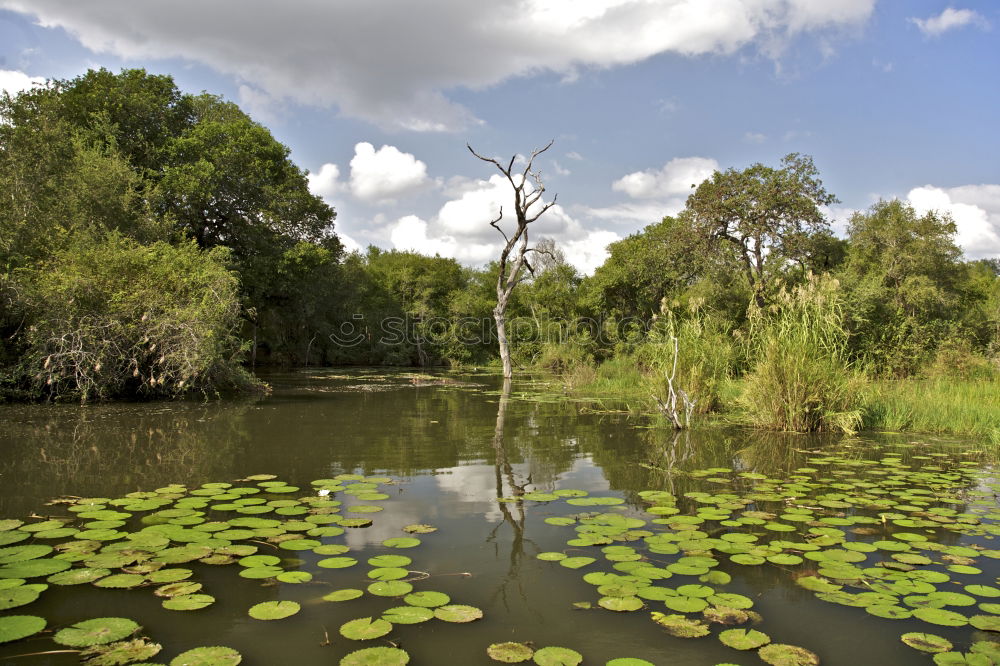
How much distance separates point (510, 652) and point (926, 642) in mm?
1689

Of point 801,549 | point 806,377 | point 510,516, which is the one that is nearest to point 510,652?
point 510,516

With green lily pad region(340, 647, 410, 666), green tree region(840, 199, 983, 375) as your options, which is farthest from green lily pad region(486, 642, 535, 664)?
green tree region(840, 199, 983, 375)

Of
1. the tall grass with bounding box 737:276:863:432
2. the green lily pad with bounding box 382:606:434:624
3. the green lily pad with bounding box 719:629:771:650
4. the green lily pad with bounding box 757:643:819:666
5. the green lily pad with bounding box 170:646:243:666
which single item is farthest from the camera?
the tall grass with bounding box 737:276:863:432

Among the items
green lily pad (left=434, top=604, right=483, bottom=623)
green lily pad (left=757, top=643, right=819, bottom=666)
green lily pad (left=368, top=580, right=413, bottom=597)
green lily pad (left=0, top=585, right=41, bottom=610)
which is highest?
green lily pad (left=0, top=585, right=41, bottom=610)

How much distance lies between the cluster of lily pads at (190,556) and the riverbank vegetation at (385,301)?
595 cm

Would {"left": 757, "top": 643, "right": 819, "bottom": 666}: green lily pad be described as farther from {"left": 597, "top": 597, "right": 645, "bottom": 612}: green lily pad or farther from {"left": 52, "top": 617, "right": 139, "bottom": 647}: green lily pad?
{"left": 52, "top": 617, "right": 139, "bottom": 647}: green lily pad

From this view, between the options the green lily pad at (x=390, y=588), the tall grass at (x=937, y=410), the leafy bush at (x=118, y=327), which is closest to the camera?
the green lily pad at (x=390, y=588)

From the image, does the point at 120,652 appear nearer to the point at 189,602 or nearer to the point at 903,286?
the point at 189,602

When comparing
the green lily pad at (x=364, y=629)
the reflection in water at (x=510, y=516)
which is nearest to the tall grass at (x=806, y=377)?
the reflection in water at (x=510, y=516)

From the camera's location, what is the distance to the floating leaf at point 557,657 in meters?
2.28

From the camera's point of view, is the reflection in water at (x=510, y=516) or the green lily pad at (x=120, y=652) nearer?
the green lily pad at (x=120, y=652)

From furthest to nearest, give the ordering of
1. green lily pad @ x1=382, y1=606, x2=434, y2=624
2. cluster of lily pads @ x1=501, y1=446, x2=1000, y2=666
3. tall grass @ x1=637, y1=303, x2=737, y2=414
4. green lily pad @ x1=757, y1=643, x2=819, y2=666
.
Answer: tall grass @ x1=637, y1=303, x2=737, y2=414 → cluster of lily pads @ x1=501, y1=446, x2=1000, y2=666 → green lily pad @ x1=382, y1=606, x2=434, y2=624 → green lily pad @ x1=757, y1=643, x2=819, y2=666

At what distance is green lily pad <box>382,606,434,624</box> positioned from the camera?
Result: 258cm

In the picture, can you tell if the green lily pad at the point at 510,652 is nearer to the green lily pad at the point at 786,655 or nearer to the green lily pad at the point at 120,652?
the green lily pad at the point at 786,655
